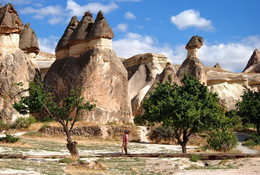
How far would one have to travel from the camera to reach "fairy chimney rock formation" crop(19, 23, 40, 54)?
37.5m

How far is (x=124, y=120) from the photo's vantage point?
30.5 m

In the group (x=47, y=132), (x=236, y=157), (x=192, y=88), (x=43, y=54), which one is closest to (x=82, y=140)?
(x=47, y=132)

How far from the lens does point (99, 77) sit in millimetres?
30625

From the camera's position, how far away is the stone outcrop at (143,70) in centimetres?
4766

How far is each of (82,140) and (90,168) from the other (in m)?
12.9

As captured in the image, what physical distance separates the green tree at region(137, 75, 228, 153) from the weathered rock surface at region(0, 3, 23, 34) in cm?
1403

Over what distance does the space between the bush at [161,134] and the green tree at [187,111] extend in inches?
243

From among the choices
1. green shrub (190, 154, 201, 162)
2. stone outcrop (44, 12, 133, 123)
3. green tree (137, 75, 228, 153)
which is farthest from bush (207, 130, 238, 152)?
stone outcrop (44, 12, 133, 123)

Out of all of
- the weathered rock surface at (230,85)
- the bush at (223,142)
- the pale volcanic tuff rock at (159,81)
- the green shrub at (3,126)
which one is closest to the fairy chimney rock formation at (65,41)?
the pale volcanic tuff rock at (159,81)

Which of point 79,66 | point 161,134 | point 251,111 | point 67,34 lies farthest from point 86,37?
point 251,111

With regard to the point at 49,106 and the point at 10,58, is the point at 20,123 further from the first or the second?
the point at 49,106

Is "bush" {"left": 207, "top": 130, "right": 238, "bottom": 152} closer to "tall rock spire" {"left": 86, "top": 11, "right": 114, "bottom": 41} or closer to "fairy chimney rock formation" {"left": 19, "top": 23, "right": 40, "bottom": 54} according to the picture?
"tall rock spire" {"left": 86, "top": 11, "right": 114, "bottom": 41}

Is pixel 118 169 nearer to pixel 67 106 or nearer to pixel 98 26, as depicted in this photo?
pixel 67 106

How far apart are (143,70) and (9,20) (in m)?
21.0
